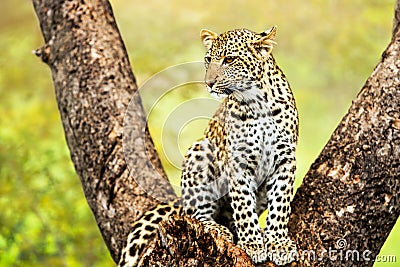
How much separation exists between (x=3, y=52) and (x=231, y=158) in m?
5.73

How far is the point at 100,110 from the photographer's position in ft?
11.8

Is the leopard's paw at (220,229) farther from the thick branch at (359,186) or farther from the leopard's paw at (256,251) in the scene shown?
the thick branch at (359,186)

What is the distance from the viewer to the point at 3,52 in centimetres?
786

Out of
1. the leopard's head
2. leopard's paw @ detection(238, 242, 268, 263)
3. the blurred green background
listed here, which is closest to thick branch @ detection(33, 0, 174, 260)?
leopard's paw @ detection(238, 242, 268, 263)

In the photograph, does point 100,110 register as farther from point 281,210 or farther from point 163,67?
point 163,67

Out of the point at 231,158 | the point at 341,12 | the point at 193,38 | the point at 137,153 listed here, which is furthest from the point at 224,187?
the point at 341,12

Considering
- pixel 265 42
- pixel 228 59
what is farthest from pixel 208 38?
pixel 265 42

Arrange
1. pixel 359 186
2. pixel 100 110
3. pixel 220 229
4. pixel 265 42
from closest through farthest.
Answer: pixel 265 42
pixel 359 186
pixel 220 229
pixel 100 110

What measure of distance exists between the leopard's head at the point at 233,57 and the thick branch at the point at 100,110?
3.80ft

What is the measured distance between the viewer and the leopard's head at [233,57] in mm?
2520

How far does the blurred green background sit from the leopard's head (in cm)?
412

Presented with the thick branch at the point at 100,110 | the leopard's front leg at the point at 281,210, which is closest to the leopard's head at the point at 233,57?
the leopard's front leg at the point at 281,210

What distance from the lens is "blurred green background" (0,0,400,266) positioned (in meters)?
6.94

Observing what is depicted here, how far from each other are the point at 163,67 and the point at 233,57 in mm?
4377
